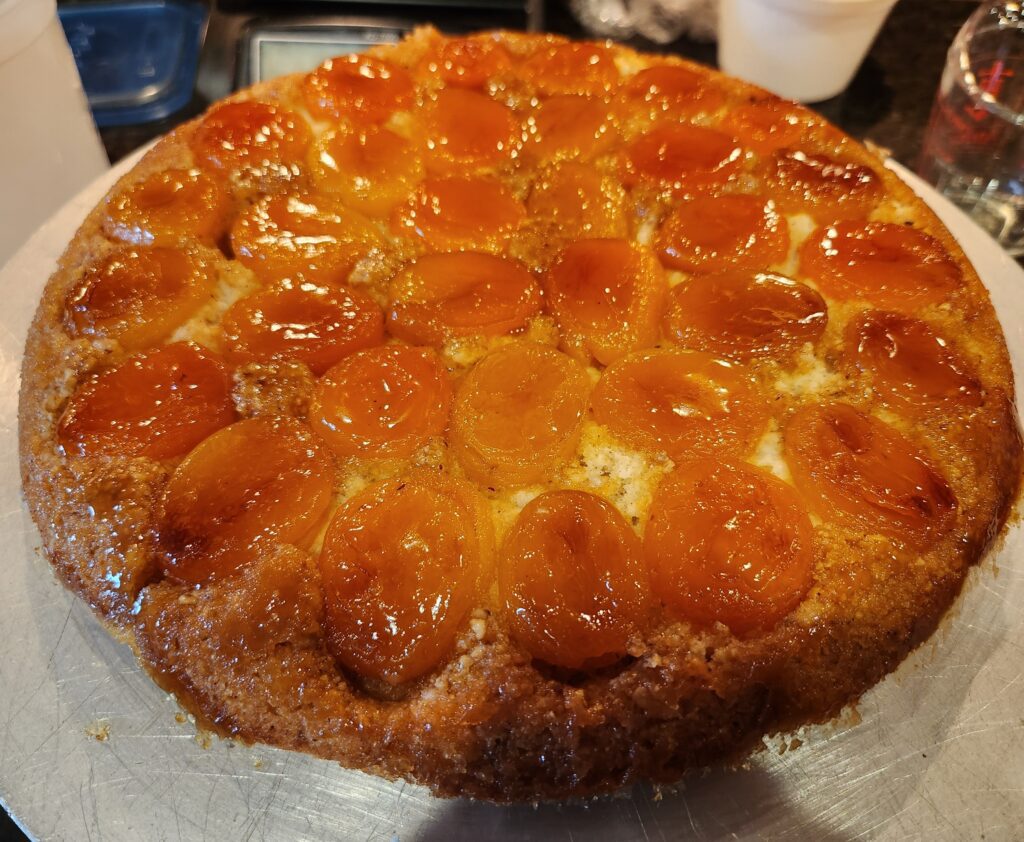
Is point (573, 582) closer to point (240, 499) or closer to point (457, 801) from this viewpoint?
point (457, 801)

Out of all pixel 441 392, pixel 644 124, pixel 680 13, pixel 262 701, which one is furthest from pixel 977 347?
pixel 680 13

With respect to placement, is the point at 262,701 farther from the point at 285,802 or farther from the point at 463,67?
the point at 463,67

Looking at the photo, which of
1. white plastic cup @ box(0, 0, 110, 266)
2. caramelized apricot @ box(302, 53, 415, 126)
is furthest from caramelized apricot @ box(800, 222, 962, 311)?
white plastic cup @ box(0, 0, 110, 266)

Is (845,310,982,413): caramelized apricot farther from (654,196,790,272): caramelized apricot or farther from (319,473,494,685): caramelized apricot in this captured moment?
(319,473,494,685): caramelized apricot

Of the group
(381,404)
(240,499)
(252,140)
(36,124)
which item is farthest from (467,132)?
(36,124)

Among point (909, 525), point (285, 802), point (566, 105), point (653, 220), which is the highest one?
point (566, 105)
